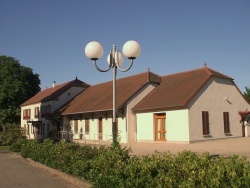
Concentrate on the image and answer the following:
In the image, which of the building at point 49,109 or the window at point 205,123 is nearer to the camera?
the window at point 205,123

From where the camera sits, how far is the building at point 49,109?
130ft

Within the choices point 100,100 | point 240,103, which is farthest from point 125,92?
point 240,103

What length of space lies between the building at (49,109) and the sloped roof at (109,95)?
342cm

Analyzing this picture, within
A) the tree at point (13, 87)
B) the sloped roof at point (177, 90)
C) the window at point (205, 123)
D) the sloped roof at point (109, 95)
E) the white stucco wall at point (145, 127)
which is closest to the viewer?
the sloped roof at point (177, 90)

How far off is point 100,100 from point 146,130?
281 inches

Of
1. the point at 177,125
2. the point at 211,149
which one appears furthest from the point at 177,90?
the point at 211,149

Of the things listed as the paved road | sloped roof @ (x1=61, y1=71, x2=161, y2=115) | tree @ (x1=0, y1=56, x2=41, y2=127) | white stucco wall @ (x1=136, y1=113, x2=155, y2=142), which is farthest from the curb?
tree @ (x1=0, y1=56, x2=41, y2=127)

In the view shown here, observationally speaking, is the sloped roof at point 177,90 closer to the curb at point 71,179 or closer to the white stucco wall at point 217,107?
the white stucco wall at point 217,107

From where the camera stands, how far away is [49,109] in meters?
41.5

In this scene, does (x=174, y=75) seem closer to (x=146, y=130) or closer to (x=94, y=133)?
(x=146, y=130)

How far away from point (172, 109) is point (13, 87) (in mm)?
31620

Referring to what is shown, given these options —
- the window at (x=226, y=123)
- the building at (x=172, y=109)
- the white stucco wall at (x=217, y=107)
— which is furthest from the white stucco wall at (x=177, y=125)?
the window at (x=226, y=123)

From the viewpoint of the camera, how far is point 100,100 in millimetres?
31453

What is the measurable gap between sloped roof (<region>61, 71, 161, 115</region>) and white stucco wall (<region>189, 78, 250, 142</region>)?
585 cm
